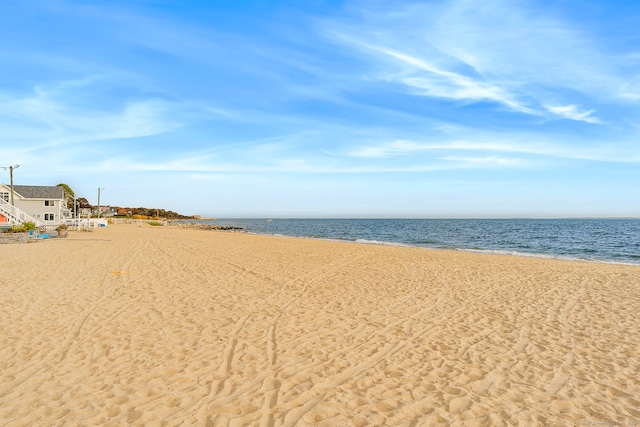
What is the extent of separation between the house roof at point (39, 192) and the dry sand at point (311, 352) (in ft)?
122

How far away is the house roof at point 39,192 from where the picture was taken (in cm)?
4384

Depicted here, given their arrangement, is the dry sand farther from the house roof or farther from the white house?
the house roof

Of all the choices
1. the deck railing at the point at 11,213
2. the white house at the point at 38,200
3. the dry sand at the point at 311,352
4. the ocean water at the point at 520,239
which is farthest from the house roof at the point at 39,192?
the dry sand at the point at 311,352

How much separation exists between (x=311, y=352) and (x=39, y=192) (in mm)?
49545

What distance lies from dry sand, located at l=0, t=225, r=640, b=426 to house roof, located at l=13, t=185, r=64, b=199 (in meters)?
37.3

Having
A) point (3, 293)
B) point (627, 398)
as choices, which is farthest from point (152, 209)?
point (627, 398)

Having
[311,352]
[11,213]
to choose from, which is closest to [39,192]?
[11,213]

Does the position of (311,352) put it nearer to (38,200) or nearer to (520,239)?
(520,239)

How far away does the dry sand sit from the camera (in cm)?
461

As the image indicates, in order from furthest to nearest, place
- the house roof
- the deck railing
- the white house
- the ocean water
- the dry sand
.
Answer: the house roof
the white house
the deck railing
the ocean water
the dry sand

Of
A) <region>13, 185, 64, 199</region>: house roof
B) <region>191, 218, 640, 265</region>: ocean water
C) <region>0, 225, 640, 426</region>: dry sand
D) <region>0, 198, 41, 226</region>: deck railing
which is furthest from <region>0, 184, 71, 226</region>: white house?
<region>0, 225, 640, 426</region>: dry sand

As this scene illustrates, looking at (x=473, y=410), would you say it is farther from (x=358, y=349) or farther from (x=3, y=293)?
(x=3, y=293)

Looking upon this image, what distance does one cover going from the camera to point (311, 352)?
6453mm

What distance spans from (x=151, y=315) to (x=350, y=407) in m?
5.46
